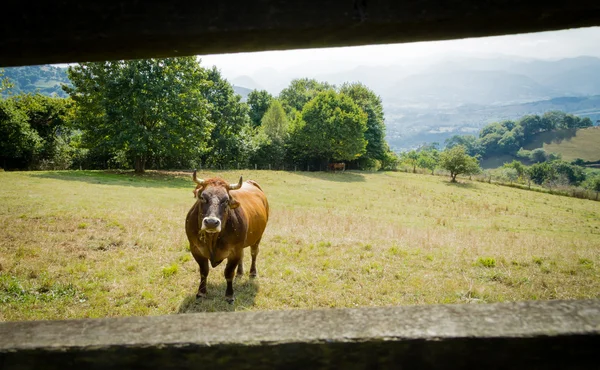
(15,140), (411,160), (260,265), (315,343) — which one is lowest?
(260,265)

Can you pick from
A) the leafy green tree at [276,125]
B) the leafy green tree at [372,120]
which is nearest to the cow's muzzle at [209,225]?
the leafy green tree at [276,125]

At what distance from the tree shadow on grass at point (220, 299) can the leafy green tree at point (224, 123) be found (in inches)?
1647

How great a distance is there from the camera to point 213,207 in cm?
630

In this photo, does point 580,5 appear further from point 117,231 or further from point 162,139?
point 162,139

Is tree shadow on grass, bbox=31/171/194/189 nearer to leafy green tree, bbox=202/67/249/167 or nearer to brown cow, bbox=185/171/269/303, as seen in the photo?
leafy green tree, bbox=202/67/249/167

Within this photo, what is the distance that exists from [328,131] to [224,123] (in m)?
17.3

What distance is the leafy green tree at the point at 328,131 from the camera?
56.1m

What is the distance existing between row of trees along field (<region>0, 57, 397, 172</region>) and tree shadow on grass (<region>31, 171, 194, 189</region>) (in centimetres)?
238

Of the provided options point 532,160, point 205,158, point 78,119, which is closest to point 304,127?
point 205,158

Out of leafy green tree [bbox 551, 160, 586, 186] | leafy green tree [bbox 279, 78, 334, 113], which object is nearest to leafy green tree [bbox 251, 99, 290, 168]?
leafy green tree [bbox 279, 78, 334, 113]

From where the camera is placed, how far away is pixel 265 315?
4.09 ft

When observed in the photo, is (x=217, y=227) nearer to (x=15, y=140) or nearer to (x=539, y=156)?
(x=15, y=140)

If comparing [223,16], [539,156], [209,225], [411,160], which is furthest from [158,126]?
[539,156]

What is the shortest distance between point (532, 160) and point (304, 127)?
186m
